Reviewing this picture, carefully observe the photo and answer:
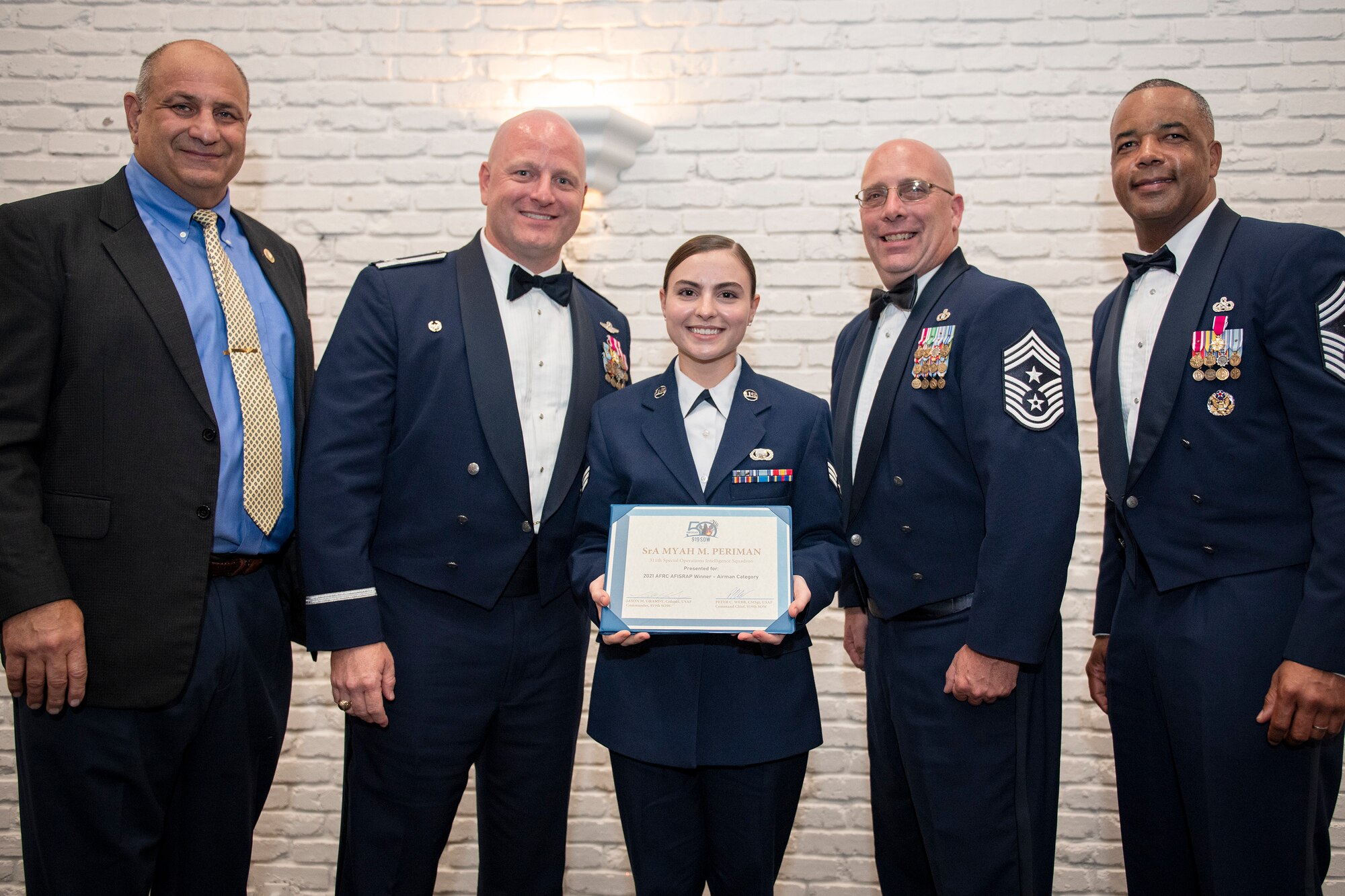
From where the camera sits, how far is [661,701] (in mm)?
1989

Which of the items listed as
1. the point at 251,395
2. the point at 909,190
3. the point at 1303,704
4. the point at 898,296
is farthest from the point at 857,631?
the point at 251,395

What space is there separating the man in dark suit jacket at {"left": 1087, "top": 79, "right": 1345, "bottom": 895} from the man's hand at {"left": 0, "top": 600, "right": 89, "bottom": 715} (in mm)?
2167

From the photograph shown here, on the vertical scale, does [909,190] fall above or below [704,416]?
above

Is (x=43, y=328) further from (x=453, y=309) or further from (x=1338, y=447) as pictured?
(x=1338, y=447)

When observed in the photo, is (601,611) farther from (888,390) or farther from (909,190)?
(909,190)

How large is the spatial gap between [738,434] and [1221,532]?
1020mm

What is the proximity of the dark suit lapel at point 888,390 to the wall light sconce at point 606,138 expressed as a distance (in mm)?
1343

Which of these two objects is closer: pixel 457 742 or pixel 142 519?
pixel 142 519

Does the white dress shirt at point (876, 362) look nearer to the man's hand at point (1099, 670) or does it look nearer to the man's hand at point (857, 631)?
the man's hand at point (857, 631)

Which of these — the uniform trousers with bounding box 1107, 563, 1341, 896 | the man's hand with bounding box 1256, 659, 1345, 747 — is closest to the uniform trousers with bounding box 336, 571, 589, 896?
the uniform trousers with bounding box 1107, 563, 1341, 896

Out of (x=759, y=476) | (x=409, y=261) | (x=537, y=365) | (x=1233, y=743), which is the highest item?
(x=409, y=261)

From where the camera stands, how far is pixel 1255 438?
1.98 meters

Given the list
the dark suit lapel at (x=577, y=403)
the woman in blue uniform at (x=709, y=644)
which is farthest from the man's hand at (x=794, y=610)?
the dark suit lapel at (x=577, y=403)

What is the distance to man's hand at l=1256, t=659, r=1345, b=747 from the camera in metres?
1.82
